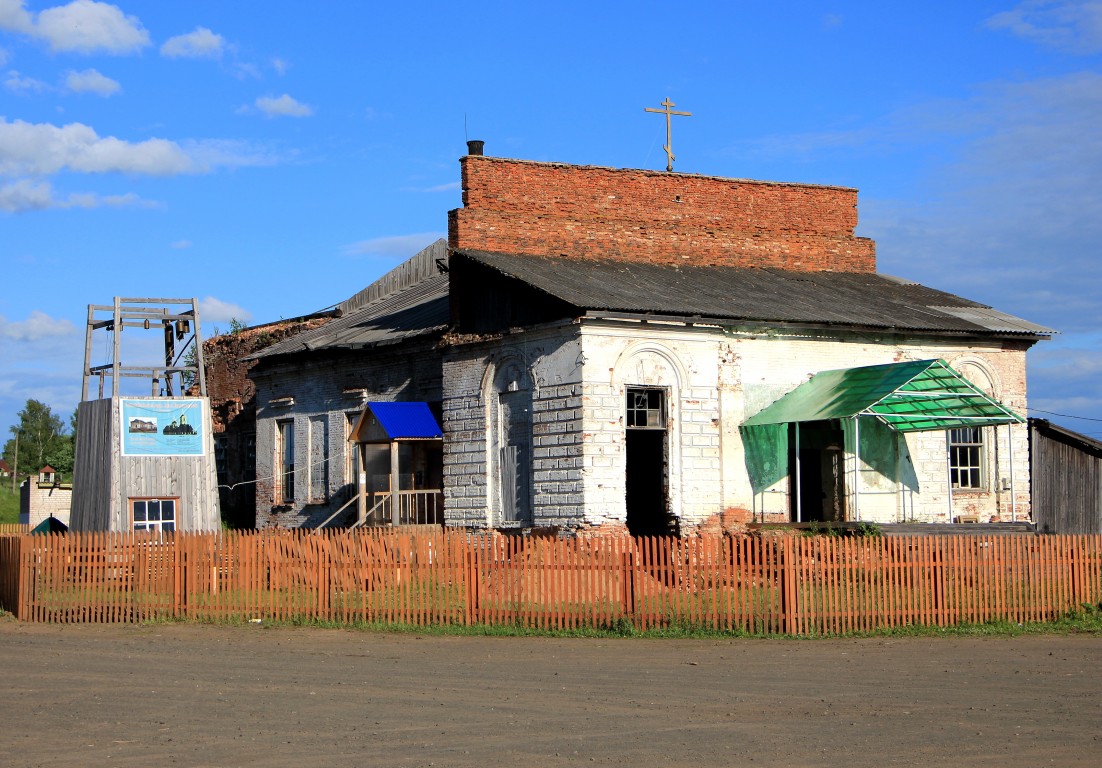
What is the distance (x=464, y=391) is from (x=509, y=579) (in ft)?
24.8

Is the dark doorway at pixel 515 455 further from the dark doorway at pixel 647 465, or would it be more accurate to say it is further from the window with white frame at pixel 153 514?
the window with white frame at pixel 153 514

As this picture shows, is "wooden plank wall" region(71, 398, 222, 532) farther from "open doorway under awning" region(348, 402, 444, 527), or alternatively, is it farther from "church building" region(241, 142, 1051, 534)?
"church building" region(241, 142, 1051, 534)

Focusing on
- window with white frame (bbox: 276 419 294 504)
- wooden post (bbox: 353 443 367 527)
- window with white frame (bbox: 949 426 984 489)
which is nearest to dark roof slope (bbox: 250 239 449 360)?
window with white frame (bbox: 276 419 294 504)

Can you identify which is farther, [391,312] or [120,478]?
[391,312]

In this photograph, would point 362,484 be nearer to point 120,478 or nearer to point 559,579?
point 120,478

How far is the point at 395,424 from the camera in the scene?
2562 centimetres

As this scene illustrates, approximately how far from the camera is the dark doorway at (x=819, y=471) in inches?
994

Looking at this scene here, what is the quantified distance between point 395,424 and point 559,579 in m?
8.61

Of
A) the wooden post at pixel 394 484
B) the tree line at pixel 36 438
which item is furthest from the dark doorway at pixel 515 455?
the tree line at pixel 36 438

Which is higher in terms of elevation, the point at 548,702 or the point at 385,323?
the point at 385,323

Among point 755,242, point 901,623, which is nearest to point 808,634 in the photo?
point 901,623

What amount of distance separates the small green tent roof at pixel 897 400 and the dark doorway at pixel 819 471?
3.27 feet

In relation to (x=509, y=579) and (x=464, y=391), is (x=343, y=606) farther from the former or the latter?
(x=464, y=391)

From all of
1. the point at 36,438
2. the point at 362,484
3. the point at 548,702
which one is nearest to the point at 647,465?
the point at 362,484
